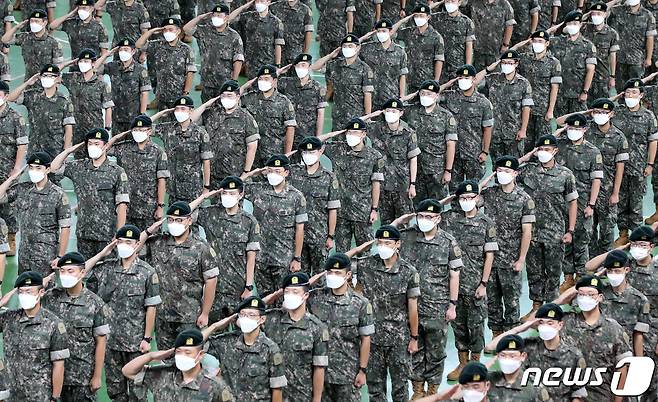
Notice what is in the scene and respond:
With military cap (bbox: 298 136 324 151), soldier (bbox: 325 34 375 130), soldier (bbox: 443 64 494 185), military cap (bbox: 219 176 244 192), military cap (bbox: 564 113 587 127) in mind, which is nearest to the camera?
military cap (bbox: 219 176 244 192)

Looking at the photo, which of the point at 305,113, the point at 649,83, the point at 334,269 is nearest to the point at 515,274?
the point at 334,269

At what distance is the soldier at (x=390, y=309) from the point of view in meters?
13.0

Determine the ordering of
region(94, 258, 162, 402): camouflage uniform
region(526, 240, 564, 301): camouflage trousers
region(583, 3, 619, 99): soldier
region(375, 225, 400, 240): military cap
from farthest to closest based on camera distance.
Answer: region(583, 3, 619, 99): soldier → region(526, 240, 564, 301): camouflage trousers → region(375, 225, 400, 240): military cap → region(94, 258, 162, 402): camouflage uniform

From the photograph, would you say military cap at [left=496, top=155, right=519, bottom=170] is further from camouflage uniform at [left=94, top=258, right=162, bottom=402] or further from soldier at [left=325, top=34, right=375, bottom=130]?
camouflage uniform at [left=94, top=258, right=162, bottom=402]

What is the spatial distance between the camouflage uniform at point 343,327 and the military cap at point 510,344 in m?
1.21

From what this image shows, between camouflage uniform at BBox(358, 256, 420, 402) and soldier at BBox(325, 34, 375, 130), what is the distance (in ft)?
15.8

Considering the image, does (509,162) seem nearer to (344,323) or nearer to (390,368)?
(390,368)

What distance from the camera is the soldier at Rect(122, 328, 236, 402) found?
11320mm

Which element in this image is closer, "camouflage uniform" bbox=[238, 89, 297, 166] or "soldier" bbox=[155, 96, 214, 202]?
"soldier" bbox=[155, 96, 214, 202]

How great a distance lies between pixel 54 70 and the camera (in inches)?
648

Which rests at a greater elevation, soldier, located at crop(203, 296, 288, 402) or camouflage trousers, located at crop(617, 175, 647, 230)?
soldier, located at crop(203, 296, 288, 402)

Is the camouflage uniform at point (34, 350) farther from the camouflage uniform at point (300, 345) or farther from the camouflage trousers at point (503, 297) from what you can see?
the camouflage trousers at point (503, 297)

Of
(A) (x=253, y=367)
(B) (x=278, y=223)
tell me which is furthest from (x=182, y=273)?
(A) (x=253, y=367)

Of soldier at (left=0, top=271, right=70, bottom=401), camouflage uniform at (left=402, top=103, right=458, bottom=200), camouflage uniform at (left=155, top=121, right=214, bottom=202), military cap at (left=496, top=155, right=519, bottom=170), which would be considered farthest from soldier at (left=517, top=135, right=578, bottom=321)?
soldier at (left=0, top=271, right=70, bottom=401)
